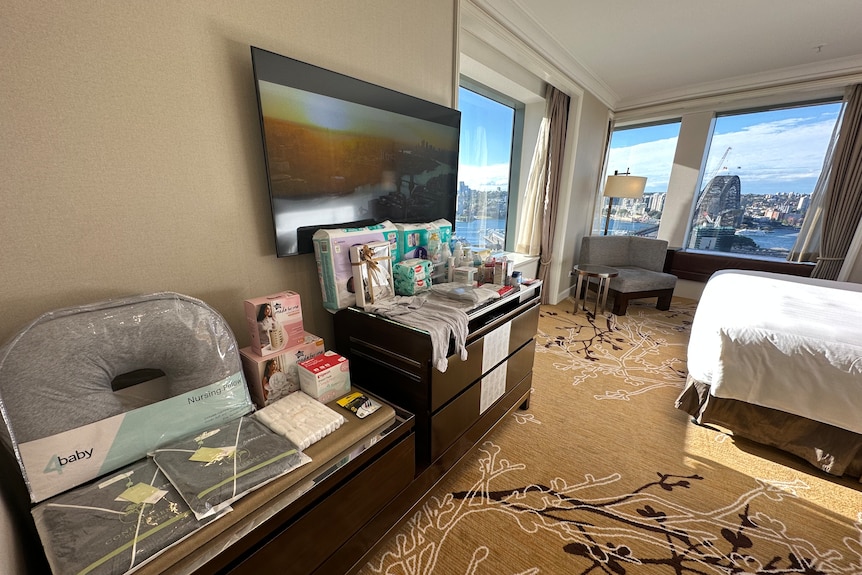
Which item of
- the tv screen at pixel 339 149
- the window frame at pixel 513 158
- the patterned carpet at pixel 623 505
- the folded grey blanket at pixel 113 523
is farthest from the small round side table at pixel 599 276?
the folded grey blanket at pixel 113 523

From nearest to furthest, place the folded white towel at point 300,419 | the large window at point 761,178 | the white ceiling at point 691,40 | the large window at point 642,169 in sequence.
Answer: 1. the folded white towel at point 300,419
2. the white ceiling at point 691,40
3. the large window at point 761,178
4. the large window at point 642,169

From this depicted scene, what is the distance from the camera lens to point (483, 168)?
321cm

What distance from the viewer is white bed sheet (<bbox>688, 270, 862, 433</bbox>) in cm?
153

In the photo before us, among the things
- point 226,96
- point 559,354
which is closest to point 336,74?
point 226,96

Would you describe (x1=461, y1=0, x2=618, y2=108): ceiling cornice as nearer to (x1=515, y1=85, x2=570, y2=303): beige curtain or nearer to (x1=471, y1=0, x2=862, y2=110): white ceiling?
(x1=471, y1=0, x2=862, y2=110): white ceiling

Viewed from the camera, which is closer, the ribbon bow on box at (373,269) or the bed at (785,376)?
the ribbon bow on box at (373,269)

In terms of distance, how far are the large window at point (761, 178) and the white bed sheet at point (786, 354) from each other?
7.74ft

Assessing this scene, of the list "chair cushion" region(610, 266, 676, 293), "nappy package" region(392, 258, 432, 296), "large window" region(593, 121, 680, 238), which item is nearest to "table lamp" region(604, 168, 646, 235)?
"large window" region(593, 121, 680, 238)

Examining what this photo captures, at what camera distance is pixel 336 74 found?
51.7 inches

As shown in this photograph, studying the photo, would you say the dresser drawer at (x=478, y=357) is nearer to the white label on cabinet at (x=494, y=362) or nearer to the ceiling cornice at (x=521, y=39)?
the white label on cabinet at (x=494, y=362)

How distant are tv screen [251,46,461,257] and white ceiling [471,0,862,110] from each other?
1.03 meters

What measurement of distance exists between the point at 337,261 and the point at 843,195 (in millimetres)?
5106

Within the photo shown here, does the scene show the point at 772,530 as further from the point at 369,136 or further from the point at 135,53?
the point at 135,53

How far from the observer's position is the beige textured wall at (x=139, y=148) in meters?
0.82
